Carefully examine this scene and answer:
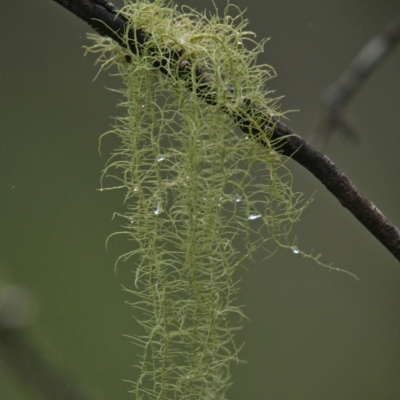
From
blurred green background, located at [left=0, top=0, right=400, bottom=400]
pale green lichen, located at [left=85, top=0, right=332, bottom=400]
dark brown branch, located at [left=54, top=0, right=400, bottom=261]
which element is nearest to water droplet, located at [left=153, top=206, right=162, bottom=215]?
pale green lichen, located at [left=85, top=0, right=332, bottom=400]

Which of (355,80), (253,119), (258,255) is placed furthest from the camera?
(258,255)

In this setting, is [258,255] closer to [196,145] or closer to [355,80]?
[355,80]

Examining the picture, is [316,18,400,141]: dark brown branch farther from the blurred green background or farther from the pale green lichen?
the blurred green background

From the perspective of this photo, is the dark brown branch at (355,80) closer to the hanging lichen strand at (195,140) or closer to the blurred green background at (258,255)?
the hanging lichen strand at (195,140)

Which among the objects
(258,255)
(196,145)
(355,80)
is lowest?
(258,255)

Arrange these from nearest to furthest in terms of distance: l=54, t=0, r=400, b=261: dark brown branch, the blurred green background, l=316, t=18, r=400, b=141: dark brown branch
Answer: l=54, t=0, r=400, b=261: dark brown branch < l=316, t=18, r=400, b=141: dark brown branch < the blurred green background

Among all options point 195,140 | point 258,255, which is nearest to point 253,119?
point 195,140

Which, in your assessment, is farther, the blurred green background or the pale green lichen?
the blurred green background

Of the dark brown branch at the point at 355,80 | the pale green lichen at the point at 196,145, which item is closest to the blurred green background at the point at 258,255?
the dark brown branch at the point at 355,80
